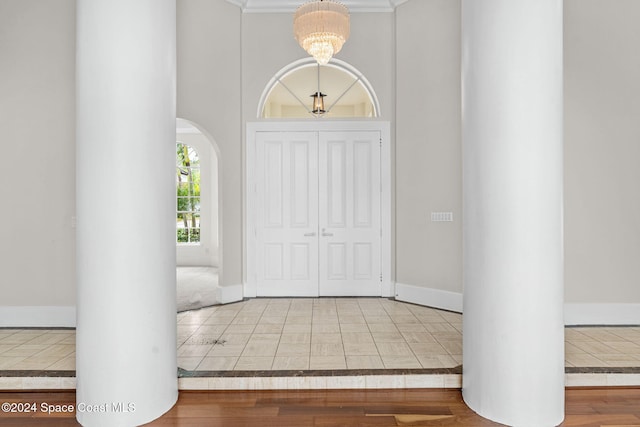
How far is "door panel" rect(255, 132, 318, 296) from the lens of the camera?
5641 mm

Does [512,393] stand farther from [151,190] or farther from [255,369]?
[151,190]

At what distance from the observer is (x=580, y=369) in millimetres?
3066

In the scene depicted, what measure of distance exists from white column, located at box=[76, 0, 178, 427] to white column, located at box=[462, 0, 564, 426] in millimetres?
2206

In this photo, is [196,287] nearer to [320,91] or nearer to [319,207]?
[319,207]

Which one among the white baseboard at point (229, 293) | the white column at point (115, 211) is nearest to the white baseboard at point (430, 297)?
the white baseboard at point (229, 293)

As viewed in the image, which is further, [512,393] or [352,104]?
[352,104]

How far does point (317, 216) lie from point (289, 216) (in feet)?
1.31

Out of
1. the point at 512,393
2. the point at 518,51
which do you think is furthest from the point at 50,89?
the point at 512,393

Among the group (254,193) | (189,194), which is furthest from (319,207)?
(189,194)

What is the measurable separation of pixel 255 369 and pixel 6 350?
2330 mm

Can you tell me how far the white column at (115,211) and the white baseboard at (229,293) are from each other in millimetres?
2763

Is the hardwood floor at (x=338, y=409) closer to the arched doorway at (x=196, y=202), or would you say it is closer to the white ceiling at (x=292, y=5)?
the white ceiling at (x=292, y=5)

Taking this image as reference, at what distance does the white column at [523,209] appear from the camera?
2506mm

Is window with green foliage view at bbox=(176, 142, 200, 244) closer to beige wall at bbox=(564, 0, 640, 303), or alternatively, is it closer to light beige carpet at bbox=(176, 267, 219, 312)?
light beige carpet at bbox=(176, 267, 219, 312)
